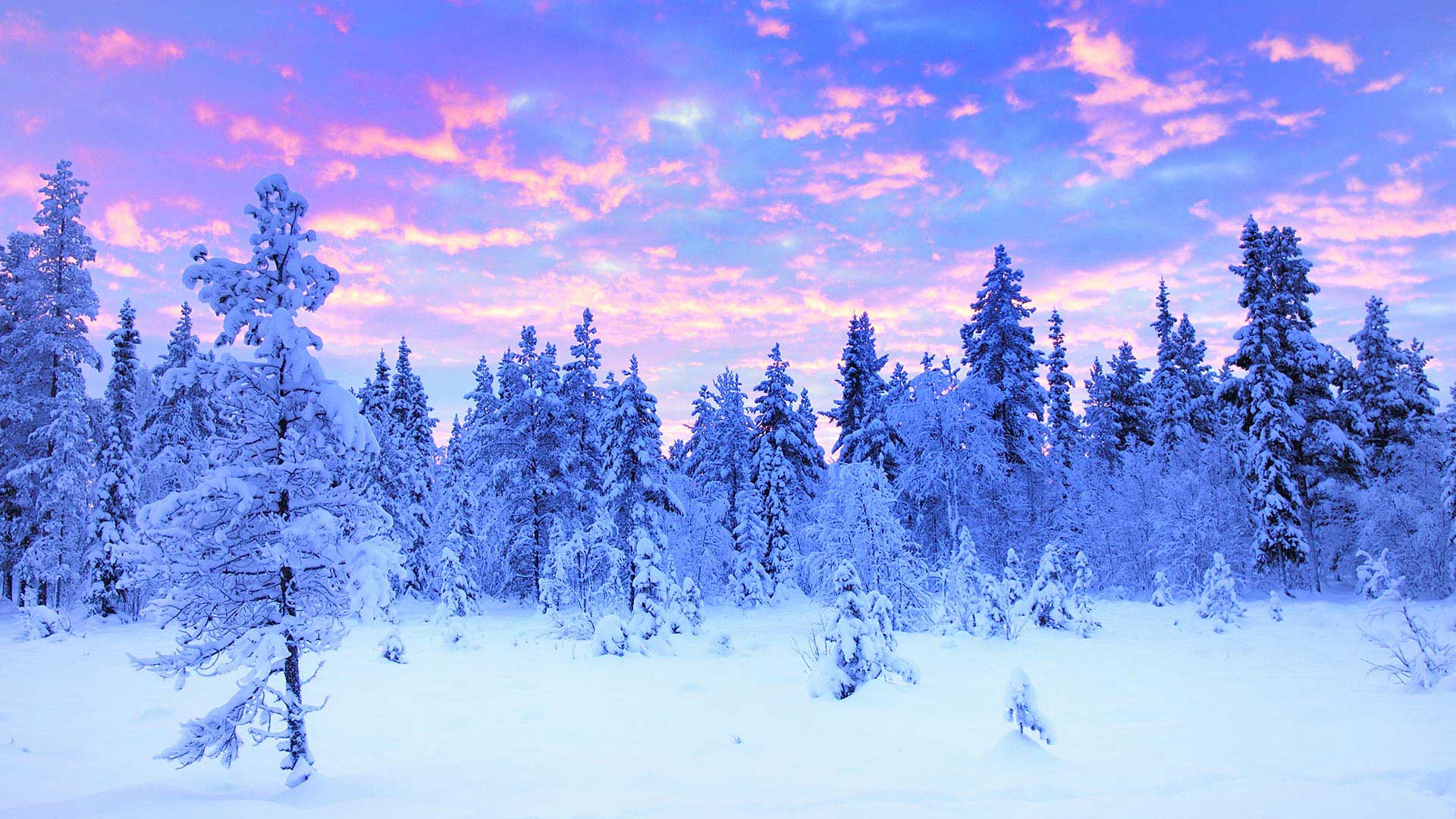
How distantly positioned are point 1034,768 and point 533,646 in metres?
14.7

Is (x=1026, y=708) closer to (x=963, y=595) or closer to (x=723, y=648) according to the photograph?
(x=723, y=648)

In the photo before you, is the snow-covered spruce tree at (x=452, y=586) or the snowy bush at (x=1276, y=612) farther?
the snow-covered spruce tree at (x=452, y=586)

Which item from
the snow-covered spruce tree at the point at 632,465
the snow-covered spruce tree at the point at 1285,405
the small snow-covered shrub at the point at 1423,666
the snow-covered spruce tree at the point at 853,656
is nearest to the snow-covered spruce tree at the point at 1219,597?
the small snow-covered shrub at the point at 1423,666

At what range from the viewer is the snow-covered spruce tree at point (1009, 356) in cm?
2784

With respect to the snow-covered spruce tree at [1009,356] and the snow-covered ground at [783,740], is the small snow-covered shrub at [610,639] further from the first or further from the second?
the snow-covered spruce tree at [1009,356]

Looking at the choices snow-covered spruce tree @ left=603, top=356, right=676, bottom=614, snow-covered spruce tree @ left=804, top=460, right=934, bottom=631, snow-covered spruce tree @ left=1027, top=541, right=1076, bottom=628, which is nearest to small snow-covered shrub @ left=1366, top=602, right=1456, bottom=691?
snow-covered spruce tree @ left=1027, top=541, right=1076, bottom=628

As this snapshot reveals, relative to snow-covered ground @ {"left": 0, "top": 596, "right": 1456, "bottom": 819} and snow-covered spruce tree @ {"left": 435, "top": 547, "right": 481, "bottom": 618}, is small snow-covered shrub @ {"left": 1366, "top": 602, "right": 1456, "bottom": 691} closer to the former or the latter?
snow-covered ground @ {"left": 0, "top": 596, "right": 1456, "bottom": 819}

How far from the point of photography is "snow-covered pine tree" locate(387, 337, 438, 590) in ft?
112

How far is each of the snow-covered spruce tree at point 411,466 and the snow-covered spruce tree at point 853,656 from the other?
2687 cm

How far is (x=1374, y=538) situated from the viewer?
77.7 ft

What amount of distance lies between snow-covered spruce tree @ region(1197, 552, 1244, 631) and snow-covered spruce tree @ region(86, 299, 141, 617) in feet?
107

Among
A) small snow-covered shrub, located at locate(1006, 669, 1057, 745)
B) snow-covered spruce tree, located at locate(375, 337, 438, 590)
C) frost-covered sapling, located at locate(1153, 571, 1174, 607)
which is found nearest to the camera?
small snow-covered shrub, located at locate(1006, 669, 1057, 745)

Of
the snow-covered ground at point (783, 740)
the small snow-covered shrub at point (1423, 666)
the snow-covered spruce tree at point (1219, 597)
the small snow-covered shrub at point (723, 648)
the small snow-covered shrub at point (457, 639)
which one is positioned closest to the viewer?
the snow-covered ground at point (783, 740)

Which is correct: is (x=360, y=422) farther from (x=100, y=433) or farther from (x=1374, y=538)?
(x=1374, y=538)
